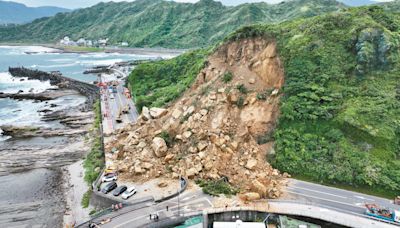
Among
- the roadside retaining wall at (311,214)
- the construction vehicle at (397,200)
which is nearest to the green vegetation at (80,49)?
the roadside retaining wall at (311,214)

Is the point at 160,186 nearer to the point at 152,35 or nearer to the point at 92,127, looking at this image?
the point at 92,127

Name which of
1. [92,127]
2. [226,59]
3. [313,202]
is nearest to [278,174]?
[313,202]

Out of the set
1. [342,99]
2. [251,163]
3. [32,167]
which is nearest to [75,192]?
[32,167]

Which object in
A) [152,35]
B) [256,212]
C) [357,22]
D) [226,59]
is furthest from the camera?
[152,35]

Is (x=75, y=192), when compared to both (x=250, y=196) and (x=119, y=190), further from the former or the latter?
(x=250, y=196)

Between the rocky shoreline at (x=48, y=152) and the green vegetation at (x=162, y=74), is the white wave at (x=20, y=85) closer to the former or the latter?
the rocky shoreline at (x=48, y=152)

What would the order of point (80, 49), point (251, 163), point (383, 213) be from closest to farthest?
point (383, 213) < point (251, 163) < point (80, 49)

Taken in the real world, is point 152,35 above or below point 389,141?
above
